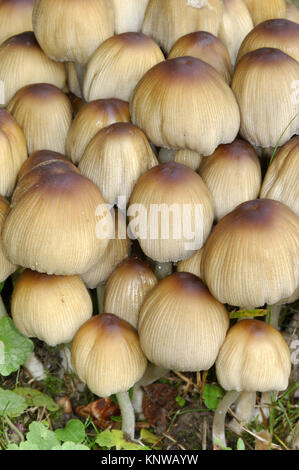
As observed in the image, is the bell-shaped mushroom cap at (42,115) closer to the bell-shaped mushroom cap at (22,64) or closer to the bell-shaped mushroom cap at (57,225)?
the bell-shaped mushroom cap at (22,64)

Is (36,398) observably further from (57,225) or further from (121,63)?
(121,63)

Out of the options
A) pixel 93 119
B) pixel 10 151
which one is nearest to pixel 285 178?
pixel 93 119

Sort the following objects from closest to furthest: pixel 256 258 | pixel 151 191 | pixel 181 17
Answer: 1. pixel 256 258
2. pixel 151 191
3. pixel 181 17

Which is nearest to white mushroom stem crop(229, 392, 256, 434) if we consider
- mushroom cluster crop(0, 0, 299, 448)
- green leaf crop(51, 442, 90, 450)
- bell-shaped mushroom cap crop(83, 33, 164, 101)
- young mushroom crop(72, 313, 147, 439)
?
mushroom cluster crop(0, 0, 299, 448)

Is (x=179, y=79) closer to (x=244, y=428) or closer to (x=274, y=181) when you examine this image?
(x=274, y=181)

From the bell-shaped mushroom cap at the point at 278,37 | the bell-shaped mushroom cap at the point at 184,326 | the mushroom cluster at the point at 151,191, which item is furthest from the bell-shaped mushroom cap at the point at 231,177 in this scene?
the bell-shaped mushroom cap at the point at 278,37

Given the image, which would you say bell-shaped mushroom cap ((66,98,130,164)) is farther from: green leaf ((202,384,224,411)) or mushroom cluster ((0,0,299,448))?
green leaf ((202,384,224,411))
